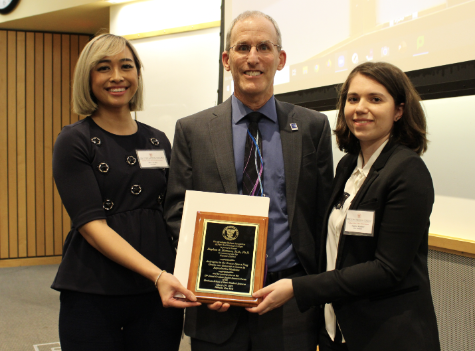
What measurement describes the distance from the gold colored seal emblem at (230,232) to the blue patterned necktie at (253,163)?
0.58 ft

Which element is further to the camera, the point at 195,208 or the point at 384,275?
the point at 195,208

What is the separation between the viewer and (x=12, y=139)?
6230 mm

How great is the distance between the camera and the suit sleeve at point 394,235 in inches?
50.1

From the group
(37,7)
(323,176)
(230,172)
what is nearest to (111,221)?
(230,172)

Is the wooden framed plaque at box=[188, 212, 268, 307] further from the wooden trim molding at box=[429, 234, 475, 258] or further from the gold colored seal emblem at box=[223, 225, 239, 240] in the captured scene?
the wooden trim molding at box=[429, 234, 475, 258]

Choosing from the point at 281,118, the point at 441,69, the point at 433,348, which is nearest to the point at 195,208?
the point at 281,118

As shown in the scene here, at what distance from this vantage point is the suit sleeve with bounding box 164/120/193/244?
1577 mm

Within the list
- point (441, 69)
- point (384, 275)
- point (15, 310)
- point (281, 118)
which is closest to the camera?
point (384, 275)

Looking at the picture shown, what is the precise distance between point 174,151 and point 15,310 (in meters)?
3.85

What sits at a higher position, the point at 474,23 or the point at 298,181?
the point at 474,23

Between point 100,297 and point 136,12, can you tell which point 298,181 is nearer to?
point 100,297

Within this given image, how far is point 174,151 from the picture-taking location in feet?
5.42

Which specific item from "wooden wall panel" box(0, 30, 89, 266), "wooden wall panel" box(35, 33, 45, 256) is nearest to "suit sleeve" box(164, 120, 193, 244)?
"wooden wall panel" box(0, 30, 89, 266)

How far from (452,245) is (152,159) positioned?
65.0 inches
